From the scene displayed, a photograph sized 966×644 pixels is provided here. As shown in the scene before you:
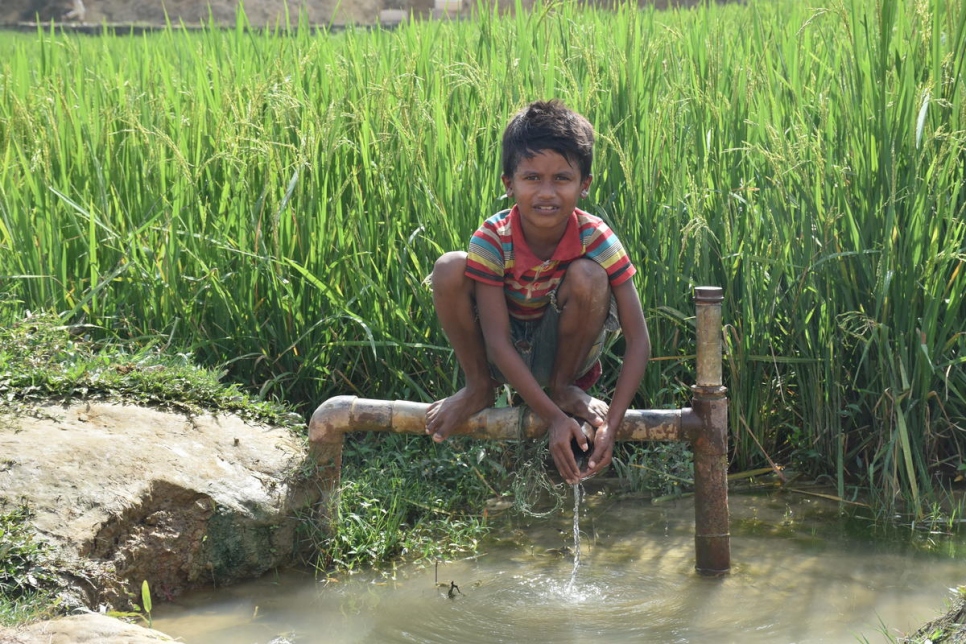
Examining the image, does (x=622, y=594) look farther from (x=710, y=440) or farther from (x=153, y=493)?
(x=153, y=493)

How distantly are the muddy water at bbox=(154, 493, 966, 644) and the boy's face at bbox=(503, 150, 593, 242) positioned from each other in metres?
0.89

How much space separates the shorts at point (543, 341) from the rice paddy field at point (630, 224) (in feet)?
1.44

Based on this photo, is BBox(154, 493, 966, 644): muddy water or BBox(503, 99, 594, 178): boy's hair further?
BBox(503, 99, 594, 178): boy's hair

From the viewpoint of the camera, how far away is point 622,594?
2.52 m

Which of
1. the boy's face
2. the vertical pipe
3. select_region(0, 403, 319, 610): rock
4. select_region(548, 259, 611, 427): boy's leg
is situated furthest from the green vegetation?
the vertical pipe

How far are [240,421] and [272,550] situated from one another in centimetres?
41

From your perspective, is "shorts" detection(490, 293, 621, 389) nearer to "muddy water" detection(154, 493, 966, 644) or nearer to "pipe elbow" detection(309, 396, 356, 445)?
"pipe elbow" detection(309, 396, 356, 445)

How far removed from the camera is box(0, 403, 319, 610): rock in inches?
95.2

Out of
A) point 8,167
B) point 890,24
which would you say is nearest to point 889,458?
point 890,24

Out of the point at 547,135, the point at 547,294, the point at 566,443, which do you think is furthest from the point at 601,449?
the point at 547,135

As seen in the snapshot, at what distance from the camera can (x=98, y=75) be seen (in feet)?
14.6

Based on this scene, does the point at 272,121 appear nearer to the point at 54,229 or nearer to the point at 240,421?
the point at 54,229

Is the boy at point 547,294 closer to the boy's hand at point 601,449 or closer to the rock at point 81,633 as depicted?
the boy's hand at point 601,449

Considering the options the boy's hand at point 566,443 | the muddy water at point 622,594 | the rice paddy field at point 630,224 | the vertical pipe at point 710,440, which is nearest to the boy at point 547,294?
the boy's hand at point 566,443
